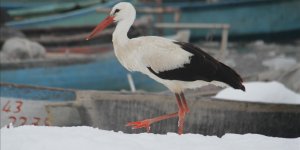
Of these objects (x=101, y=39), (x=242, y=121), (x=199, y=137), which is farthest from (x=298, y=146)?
(x=101, y=39)

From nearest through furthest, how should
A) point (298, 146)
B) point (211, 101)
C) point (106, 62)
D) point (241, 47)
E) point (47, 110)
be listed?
point (298, 146)
point (211, 101)
point (47, 110)
point (106, 62)
point (241, 47)

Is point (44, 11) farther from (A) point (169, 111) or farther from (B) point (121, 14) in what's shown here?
(B) point (121, 14)

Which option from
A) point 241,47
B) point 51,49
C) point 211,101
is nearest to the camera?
point 211,101

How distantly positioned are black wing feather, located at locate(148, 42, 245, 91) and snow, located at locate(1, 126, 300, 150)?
0.92m

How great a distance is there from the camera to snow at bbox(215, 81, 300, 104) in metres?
7.42

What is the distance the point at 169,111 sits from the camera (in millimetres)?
6852

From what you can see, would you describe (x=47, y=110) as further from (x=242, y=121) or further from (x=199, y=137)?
(x=199, y=137)

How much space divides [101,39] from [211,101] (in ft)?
23.8

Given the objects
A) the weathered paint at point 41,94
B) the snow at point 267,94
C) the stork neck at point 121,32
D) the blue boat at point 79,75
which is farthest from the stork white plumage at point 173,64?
the blue boat at point 79,75

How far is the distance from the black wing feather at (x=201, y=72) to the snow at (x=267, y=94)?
185 cm

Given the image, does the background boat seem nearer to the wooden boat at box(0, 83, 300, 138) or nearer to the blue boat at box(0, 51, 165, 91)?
the blue boat at box(0, 51, 165, 91)

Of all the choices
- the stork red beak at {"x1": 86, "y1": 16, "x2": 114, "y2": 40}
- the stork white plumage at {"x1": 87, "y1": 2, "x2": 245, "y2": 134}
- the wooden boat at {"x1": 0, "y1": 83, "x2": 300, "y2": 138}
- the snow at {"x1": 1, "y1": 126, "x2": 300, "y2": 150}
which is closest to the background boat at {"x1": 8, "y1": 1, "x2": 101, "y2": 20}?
the wooden boat at {"x1": 0, "y1": 83, "x2": 300, "y2": 138}

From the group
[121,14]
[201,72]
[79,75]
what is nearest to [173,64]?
[201,72]

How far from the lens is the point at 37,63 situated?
11.1 m
